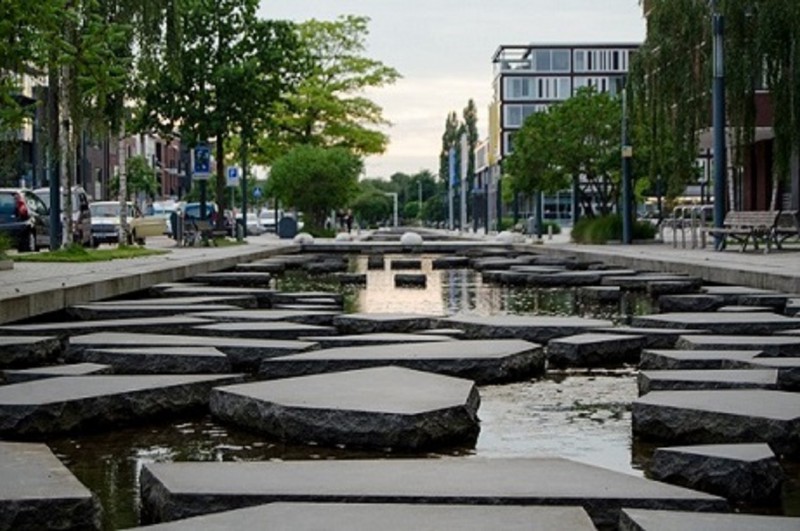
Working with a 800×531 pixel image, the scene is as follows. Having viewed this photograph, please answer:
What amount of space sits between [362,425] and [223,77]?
34.1 m

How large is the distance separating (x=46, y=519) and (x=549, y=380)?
4.57m

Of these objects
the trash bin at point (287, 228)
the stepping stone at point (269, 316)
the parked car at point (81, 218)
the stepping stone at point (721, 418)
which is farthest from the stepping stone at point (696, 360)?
the trash bin at point (287, 228)

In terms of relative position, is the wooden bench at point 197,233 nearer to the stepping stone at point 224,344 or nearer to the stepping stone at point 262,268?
the stepping stone at point 262,268

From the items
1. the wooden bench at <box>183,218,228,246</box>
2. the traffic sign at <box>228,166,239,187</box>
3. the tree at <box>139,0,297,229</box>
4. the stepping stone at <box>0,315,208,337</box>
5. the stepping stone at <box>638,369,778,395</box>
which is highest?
the tree at <box>139,0,297,229</box>

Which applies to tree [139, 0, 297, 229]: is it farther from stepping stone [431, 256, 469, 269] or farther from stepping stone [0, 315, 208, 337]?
stepping stone [0, 315, 208, 337]

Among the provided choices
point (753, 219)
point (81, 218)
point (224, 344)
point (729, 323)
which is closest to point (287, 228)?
point (81, 218)

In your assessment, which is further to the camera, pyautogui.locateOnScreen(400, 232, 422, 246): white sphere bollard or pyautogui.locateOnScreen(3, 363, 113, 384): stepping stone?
pyautogui.locateOnScreen(400, 232, 422, 246): white sphere bollard

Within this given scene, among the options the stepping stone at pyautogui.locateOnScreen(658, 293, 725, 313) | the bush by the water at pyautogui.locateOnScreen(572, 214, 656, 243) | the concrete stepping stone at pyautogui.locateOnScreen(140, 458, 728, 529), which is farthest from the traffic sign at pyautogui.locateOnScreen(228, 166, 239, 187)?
the concrete stepping stone at pyautogui.locateOnScreen(140, 458, 728, 529)

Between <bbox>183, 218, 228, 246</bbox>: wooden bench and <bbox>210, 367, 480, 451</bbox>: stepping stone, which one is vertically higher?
<bbox>183, 218, 228, 246</bbox>: wooden bench

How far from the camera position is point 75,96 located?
94.2ft

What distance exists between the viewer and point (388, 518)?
443cm

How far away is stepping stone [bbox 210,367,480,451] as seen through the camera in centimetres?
629

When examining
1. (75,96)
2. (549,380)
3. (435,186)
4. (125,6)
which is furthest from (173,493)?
(435,186)

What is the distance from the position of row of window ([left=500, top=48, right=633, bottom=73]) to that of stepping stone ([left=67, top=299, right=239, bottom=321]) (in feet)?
417
